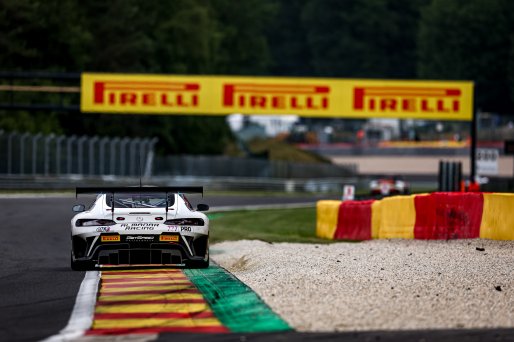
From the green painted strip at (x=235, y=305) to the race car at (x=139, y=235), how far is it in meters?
0.36

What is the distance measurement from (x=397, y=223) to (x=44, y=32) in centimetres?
4620

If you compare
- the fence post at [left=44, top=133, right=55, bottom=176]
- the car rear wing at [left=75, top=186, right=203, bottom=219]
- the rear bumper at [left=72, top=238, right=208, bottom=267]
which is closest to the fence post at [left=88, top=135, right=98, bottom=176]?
the fence post at [left=44, top=133, right=55, bottom=176]

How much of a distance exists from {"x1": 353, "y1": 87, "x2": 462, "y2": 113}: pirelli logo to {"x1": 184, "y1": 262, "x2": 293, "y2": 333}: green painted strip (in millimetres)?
28603

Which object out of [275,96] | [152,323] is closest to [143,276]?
[152,323]

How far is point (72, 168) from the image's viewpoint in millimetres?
49750

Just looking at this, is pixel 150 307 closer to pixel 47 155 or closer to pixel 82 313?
pixel 82 313

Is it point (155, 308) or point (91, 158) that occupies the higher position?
point (91, 158)

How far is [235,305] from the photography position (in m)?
12.3

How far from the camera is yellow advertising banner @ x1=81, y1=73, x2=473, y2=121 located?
4391cm

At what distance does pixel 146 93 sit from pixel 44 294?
100 ft

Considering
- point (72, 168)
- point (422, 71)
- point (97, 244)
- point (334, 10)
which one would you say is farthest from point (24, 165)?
point (334, 10)

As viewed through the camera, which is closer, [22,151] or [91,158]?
[22,151]

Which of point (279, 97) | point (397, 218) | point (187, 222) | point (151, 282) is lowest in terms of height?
point (151, 282)

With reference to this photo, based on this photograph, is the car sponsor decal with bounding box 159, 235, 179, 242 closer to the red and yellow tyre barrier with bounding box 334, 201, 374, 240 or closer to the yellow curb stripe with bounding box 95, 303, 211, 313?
the yellow curb stripe with bounding box 95, 303, 211, 313
